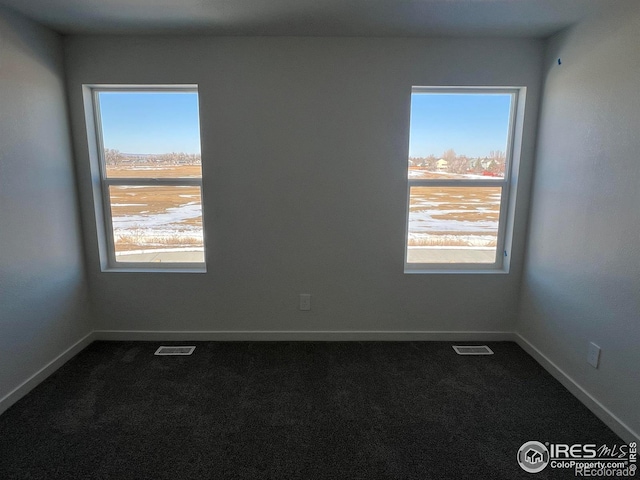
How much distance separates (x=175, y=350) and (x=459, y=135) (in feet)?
9.24

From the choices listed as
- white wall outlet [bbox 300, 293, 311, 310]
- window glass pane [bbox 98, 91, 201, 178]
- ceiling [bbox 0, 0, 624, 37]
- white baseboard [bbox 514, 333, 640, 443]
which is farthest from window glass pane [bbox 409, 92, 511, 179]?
window glass pane [bbox 98, 91, 201, 178]

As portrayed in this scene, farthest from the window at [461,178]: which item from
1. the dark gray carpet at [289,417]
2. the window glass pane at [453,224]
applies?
the dark gray carpet at [289,417]

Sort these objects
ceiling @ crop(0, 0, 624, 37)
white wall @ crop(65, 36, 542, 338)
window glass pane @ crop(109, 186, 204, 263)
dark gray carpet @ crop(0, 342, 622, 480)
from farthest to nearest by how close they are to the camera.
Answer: window glass pane @ crop(109, 186, 204, 263), white wall @ crop(65, 36, 542, 338), ceiling @ crop(0, 0, 624, 37), dark gray carpet @ crop(0, 342, 622, 480)

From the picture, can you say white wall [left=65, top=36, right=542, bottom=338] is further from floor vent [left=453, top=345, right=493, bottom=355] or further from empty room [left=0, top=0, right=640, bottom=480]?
floor vent [left=453, top=345, right=493, bottom=355]

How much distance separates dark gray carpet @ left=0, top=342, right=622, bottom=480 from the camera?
1.55 meters

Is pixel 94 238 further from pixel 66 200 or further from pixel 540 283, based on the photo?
pixel 540 283

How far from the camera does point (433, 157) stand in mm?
2600

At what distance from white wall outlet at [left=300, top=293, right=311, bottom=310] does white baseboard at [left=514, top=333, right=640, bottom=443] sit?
176 centimetres

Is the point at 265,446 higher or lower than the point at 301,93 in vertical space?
lower

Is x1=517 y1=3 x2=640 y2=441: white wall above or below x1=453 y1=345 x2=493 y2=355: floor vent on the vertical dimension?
above

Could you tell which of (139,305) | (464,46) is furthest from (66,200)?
(464,46)

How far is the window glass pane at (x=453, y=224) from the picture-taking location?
2.65 meters

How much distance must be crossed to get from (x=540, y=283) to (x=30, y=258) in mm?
3537

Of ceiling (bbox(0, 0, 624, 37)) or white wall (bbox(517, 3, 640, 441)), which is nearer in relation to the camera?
white wall (bbox(517, 3, 640, 441))
